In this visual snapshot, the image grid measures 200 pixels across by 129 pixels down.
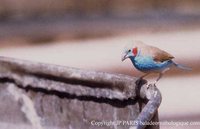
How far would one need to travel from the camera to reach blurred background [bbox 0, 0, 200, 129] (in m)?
1.95

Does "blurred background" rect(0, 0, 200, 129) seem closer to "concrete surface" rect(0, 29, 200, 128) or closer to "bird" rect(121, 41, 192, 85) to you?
"concrete surface" rect(0, 29, 200, 128)

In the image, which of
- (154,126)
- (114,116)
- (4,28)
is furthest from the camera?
(4,28)

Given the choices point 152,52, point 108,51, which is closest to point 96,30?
point 108,51

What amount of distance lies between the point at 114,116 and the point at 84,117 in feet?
0.21

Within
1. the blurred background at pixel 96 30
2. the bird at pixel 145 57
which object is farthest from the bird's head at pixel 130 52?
the blurred background at pixel 96 30

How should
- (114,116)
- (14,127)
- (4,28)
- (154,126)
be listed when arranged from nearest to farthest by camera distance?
(154,126), (114,116), (14,127), (4,28)

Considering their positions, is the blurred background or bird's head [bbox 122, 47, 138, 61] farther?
the blurred background

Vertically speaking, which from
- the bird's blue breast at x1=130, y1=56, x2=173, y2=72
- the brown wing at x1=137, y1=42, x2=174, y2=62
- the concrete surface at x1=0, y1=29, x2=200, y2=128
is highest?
the brown wing at x1=137, y1=42, x2=174, y2=62

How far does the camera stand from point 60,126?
3.14 feet

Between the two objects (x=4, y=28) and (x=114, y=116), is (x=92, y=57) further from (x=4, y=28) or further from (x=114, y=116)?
(x=114, y=116)

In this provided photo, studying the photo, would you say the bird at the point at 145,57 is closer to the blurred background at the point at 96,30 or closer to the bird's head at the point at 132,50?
the bird's head at the point at 132,50

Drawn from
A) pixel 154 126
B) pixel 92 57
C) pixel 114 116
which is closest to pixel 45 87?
pixel 114 116

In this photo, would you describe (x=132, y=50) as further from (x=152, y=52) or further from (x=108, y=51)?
(x=108, y=51)

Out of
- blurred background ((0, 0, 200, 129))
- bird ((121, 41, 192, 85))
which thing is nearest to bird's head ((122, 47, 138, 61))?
bird ((121, 41, 192, 85))
